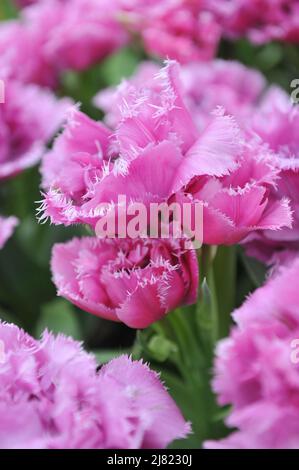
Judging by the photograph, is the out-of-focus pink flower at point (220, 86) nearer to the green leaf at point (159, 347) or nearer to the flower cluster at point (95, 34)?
the flower cluster at point (95, 34)

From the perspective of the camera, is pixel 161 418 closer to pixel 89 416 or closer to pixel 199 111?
pixel 89 416

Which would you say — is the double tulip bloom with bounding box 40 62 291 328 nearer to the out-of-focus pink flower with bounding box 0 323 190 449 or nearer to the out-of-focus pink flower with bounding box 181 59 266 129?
the out-of-focus pink flower with bounding box 0 323 190 449

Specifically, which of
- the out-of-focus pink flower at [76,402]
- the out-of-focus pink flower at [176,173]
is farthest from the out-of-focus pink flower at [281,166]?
the out-of-focus pink flower at [76,402]

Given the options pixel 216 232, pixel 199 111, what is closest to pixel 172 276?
pixel 216 232

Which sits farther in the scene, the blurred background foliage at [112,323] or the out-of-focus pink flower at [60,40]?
the out-of-focus pink flower at [60,40]

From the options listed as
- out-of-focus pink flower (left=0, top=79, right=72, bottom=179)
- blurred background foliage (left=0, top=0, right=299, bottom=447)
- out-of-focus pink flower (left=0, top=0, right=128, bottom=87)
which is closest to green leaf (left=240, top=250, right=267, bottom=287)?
blurred background foliage (left=0, top=0, right=299, bottom=447)

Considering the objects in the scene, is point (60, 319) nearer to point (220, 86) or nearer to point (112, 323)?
point (112, 323)
